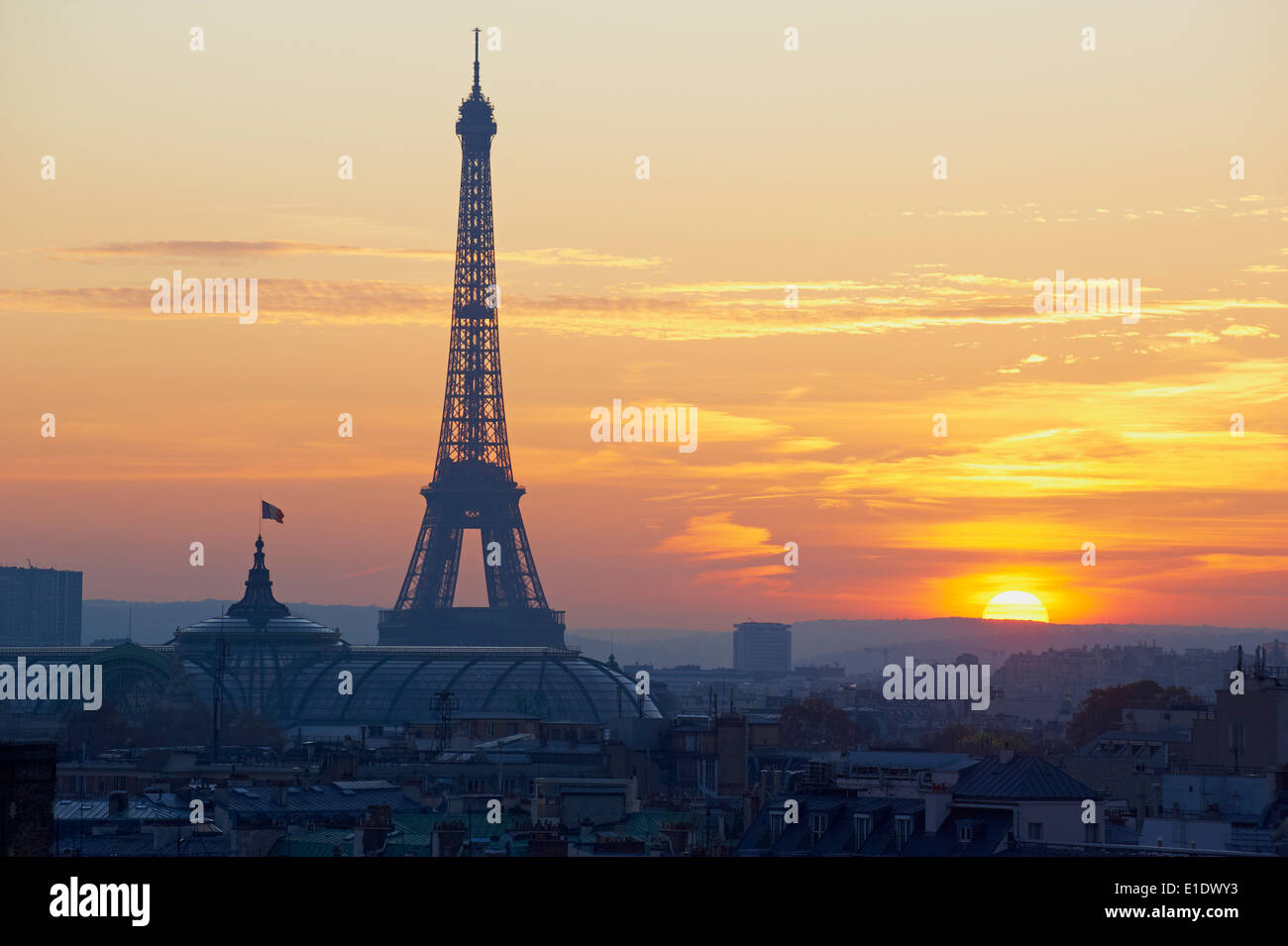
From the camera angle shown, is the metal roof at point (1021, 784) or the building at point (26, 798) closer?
the building at point (26, 798)

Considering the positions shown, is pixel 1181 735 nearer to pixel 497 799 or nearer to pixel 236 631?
pixel 497 799

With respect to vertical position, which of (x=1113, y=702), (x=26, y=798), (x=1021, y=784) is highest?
(x=1113, y=702)

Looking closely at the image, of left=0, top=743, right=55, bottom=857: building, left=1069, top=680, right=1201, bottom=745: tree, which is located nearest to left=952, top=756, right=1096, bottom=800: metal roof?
left=0, top=743, right=55, bottom=857: building

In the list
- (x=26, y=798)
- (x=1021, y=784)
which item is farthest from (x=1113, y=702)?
(x=26, y=798)

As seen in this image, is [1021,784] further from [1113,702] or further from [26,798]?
[1113,702]

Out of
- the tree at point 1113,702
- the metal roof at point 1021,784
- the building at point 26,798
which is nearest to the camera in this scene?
the building at point 26,798

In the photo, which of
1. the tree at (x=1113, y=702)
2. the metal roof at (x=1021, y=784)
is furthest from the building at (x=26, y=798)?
the tree at (x=1113, y=702)

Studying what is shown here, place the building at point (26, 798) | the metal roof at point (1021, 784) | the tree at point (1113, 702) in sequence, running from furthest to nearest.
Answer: the tree at point (1113, 702) → the metal roof at point (1021, 784) → the building at point (26, 798)

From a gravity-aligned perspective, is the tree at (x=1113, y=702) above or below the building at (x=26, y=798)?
above

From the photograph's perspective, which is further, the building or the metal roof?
the metal roof

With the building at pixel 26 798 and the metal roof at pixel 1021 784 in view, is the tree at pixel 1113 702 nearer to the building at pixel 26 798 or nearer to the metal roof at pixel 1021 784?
the metal roof at pixel 1021 784

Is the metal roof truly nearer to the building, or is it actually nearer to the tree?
the building
